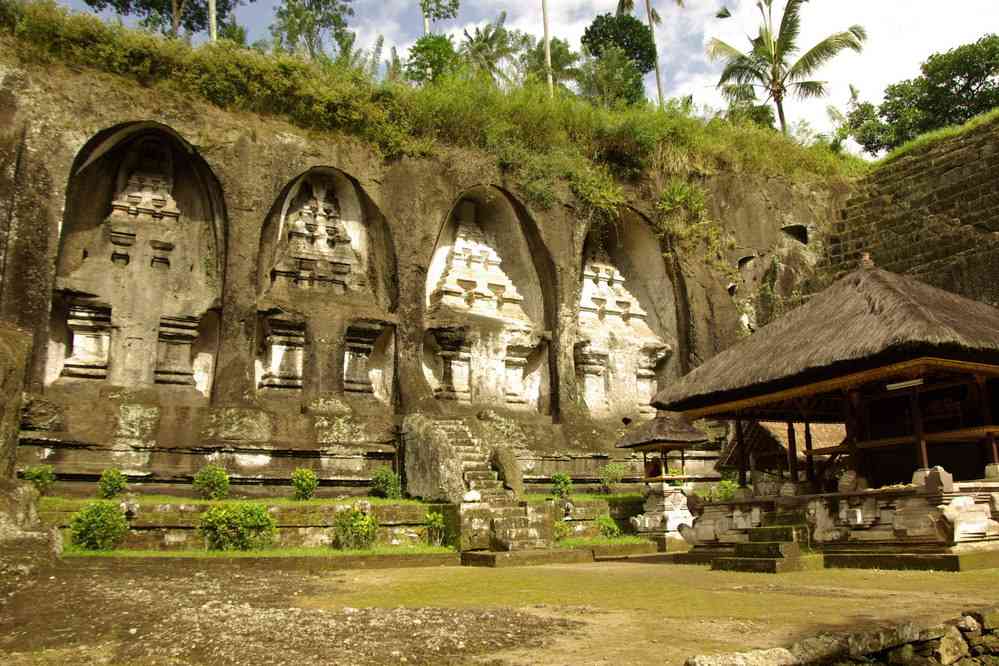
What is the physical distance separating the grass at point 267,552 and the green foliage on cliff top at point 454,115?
834cm

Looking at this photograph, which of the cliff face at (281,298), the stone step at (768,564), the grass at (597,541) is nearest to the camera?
the stone step at (768,564)

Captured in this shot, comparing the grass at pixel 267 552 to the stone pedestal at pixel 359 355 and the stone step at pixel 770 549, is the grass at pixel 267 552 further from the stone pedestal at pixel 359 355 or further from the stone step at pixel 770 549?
the stone pedestal at pixel 359 355

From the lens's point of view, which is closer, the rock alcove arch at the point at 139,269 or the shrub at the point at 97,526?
the shrub at the point at 97,526

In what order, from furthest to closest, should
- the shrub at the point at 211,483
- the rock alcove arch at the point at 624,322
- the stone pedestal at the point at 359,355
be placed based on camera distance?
the rock alcove arch at the point at 624,322
the stone pedestal at the point at 359,355
the shrub at the point at 211,483

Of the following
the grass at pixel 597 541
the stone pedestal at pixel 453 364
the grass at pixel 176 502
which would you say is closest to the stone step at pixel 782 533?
the grass at pixel 597 541

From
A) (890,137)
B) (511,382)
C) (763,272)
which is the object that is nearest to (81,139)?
(511,382)

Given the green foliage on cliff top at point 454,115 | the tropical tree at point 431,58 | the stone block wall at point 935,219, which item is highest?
the tropical tree at point 431,58

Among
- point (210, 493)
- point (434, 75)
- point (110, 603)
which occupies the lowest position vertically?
point (110, 603)

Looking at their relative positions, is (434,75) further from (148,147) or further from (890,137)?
(890,137)

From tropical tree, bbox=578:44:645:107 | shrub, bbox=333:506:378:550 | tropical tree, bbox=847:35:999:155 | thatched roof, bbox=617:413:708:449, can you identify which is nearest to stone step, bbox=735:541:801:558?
thatched roof, bbox=617:413:708:449

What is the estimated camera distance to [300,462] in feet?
46.0

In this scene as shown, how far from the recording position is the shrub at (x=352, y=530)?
11.5 meters

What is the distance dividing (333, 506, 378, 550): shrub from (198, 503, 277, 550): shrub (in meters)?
1.04

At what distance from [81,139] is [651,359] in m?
12.4
